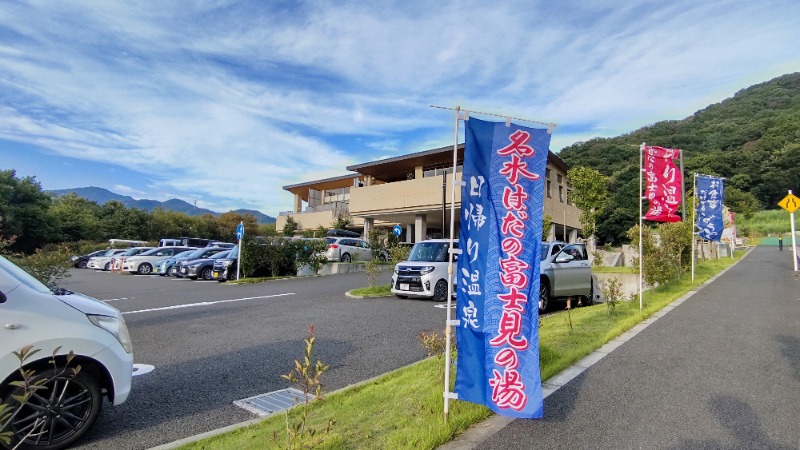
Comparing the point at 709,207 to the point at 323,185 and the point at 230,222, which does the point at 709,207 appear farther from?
the point at 230,222

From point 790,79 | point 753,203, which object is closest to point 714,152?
point 753,203

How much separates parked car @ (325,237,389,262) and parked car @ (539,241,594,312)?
1487 centimetres

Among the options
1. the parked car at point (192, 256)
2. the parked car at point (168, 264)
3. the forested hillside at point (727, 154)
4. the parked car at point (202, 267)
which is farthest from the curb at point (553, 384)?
the forested hillside at point (727, 154)

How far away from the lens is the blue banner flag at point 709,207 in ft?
50.1

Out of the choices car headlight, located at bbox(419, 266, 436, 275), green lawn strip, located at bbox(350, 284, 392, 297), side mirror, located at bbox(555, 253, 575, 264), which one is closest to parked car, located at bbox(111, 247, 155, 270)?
green lawn strip, located at bbox(350, 284, 392, 297)

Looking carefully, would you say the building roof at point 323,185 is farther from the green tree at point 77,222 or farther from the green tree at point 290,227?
the green tree at point 77,222

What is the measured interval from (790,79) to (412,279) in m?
103

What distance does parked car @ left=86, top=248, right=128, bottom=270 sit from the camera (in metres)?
27.1

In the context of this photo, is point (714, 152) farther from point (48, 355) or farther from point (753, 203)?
point (48, 355)

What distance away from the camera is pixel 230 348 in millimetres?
6754

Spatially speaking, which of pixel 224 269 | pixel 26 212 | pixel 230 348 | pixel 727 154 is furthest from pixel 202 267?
pixel 727 154

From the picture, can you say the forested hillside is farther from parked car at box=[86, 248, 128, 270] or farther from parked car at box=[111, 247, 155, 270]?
parked car at box=[86, 248, 128, 270]

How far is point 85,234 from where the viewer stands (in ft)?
135

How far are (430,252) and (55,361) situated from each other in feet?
32.6
